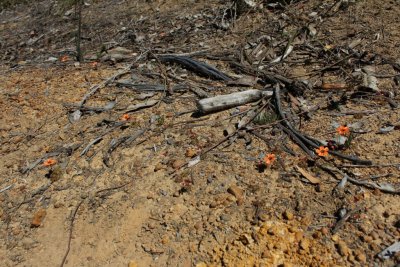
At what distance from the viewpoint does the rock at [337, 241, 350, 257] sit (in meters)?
2.82

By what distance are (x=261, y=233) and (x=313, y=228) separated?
0.39 m

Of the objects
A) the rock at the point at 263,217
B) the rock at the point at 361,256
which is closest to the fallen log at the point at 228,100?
the rock at the point at 263,217

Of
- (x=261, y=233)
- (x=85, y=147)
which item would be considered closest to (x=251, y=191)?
(x=261, y=233)

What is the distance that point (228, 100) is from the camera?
4270 mm

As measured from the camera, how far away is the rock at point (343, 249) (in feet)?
9.27

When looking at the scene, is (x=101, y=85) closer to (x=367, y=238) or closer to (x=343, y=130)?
(x=343, y=130)

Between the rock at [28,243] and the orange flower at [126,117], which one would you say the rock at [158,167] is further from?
the rock at [28,243]

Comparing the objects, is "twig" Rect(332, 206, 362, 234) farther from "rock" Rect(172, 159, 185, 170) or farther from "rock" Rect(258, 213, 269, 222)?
"rock" Rect(172, 159, 185, 170)

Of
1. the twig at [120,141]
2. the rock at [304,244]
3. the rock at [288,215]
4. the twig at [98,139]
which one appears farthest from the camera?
the twig at [98,139]

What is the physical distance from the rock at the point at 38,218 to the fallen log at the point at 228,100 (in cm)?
183

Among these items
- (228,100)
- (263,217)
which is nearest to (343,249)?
(263,217)

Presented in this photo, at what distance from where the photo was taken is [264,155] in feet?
12.1

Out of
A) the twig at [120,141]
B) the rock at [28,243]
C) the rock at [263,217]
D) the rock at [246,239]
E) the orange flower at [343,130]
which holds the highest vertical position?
the orange flower at [343,130]

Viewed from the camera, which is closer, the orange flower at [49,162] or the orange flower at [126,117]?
the orange flower at [49,162]
